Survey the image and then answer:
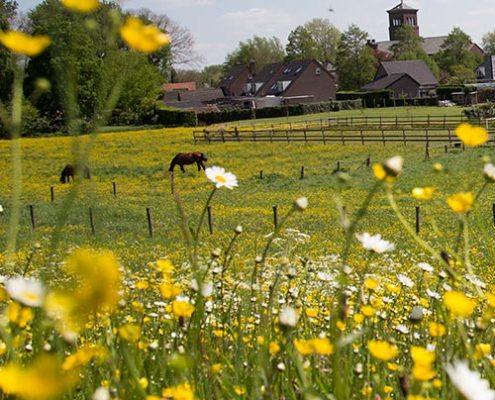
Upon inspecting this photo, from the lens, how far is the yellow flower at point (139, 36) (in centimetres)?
104

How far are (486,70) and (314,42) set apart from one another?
993 inches

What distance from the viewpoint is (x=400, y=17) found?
144m

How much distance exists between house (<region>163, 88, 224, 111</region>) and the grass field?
102 feet

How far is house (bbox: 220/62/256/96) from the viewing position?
106 m

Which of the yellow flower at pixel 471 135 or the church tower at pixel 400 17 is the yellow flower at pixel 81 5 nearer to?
the yellow flower at pixel 471 135

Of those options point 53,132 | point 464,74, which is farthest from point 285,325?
point 464,74

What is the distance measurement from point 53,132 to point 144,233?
4399 cm

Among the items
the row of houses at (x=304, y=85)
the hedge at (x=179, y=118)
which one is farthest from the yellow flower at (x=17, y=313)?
the row of houses at (x=304, y=85)

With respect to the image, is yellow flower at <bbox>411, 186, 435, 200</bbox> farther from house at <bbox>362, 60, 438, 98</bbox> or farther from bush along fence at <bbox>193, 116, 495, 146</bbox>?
house at <bbox>362, 60, 438, 98</bbox>

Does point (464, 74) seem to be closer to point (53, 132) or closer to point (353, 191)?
point (53, 132)

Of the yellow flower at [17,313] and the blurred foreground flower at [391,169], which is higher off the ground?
the blurred foreground flower at [391,169]

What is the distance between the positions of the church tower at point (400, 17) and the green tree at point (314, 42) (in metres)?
28.4

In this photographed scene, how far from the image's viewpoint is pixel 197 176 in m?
31.4

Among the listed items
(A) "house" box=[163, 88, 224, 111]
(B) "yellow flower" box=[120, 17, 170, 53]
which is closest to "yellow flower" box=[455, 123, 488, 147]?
(B) "yellow flower" box=[120, 17, 170, 53]
